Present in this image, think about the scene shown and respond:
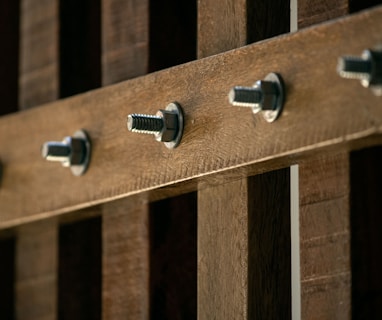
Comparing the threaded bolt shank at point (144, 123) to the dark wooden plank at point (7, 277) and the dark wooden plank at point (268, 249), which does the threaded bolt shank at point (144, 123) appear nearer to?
the dark wooden plank at point (268, 249)

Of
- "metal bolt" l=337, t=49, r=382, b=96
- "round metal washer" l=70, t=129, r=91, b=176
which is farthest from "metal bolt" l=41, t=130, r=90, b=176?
"metal bolt" l=337, t=49, r=382, b=96

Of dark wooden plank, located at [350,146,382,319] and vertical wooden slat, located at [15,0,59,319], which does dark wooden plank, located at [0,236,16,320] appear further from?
dark wooden plank, located at [350,146,382,319]

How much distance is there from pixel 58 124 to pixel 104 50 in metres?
0.09

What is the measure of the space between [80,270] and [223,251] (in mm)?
356

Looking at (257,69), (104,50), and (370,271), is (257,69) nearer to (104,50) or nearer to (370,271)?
(370,271)

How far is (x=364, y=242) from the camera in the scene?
1.16 meters

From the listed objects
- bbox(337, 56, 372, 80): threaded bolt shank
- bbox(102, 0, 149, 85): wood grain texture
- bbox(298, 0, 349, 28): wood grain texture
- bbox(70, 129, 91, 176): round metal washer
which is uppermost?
bbox(102, 0, 149, 85): wood grain texture

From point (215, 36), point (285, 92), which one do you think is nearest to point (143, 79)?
point (215, 36)

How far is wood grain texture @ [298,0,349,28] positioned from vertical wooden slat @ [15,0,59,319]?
42cm

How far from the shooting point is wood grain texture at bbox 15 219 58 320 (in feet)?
5.12

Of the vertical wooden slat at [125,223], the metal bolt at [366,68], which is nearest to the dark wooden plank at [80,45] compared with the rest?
the vertical wooden slat at [125,223]

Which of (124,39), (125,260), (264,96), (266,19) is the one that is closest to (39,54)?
(124,39)

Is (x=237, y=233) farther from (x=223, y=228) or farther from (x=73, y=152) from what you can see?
(x=73, y=152)

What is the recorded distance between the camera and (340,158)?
1.16 metres
